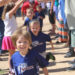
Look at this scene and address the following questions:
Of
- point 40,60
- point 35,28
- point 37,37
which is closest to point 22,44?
point 40,60

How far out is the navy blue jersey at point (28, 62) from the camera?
9.78 feet

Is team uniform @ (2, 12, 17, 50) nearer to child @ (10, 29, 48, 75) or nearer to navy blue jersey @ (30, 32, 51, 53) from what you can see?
navy blue jersey @ (30, 32, 51, 53)

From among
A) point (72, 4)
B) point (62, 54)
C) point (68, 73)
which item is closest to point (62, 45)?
point (62, 54)

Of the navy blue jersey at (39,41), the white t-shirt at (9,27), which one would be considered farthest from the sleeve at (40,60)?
the white t-shirt at (9,27)

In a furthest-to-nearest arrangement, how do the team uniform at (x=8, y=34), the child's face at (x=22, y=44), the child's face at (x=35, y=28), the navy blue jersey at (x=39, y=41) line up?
the team uniform at (x=8, y=34)
the navy blue jersey at (x=39, y=41)
the child's face at (x=35, y=28)
the child's face at (x=22, y=44)

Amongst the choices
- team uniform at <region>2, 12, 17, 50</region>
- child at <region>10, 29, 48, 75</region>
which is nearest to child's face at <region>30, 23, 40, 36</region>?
team uniform at <region>2, 12, 17, 50</region>

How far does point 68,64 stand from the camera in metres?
5.65

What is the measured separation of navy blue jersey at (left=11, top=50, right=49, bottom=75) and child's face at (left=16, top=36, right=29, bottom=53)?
9 centimetres

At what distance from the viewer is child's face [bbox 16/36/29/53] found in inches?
114

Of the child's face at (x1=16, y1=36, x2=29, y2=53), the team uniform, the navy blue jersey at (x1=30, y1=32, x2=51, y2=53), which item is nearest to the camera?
the child's face at (x1=16, y1=36, x2=29, y2=53)

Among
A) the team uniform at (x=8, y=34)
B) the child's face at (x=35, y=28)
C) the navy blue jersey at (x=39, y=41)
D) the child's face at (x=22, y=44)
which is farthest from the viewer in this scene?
the team uniform at (x=8, y=34)

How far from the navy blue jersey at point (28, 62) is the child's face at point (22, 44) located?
0.31 ft

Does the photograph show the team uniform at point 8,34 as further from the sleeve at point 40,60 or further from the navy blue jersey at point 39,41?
the sleeve at point 40,60

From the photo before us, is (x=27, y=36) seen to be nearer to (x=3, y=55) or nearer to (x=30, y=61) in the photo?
(x=30, y=61)
